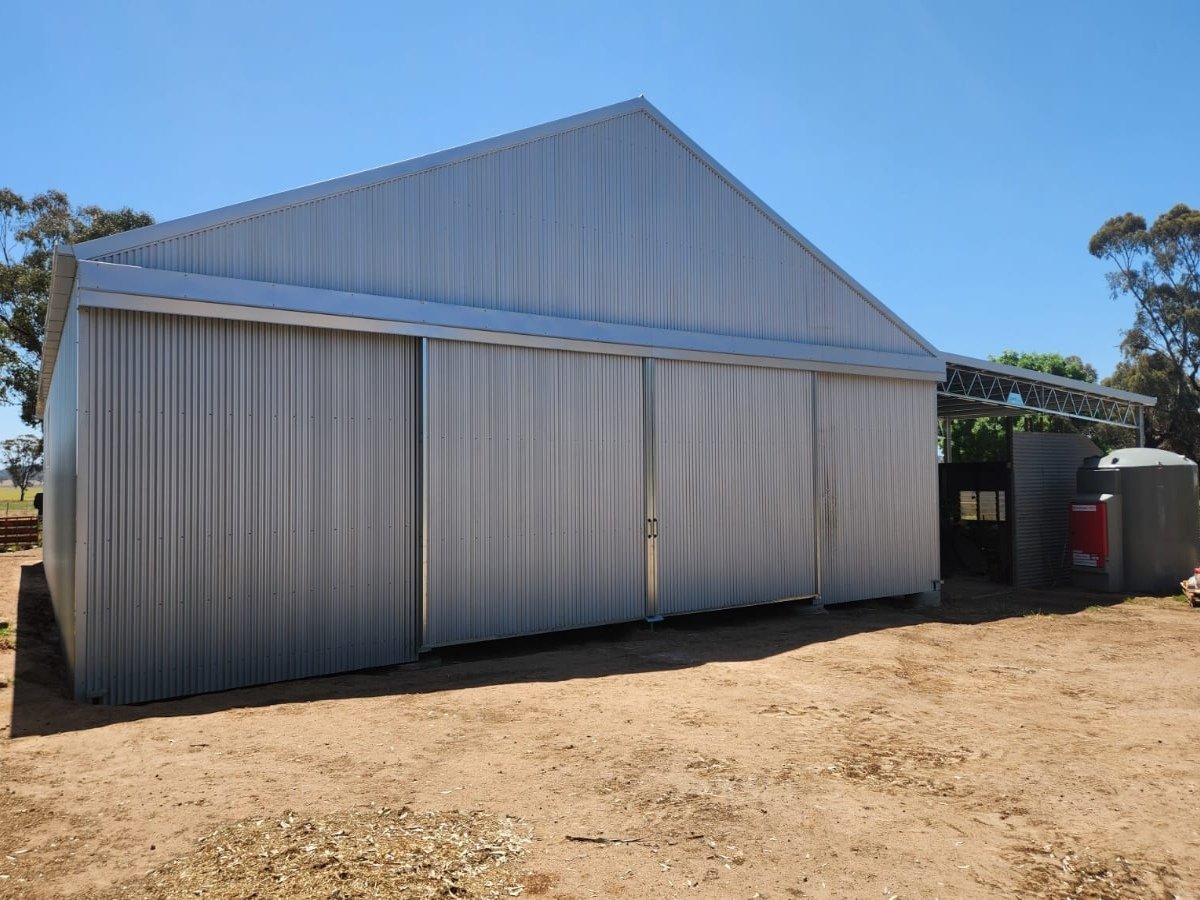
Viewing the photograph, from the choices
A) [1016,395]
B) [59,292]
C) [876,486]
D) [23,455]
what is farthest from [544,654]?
[23,455]

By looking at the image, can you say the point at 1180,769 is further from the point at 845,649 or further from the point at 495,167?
the point at 495,167

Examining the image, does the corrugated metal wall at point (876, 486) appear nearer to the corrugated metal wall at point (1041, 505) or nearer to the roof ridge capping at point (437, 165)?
the roof ridge capping at point (437, 165)

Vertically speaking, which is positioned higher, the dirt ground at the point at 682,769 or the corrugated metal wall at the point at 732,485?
the corrugated metal wall at the point at 732,485

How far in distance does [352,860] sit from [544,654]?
669 cm

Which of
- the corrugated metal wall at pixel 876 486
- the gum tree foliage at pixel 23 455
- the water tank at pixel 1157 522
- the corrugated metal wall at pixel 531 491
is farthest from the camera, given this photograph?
the gum tree foliage at pixel 23 455

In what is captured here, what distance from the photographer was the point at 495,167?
11562 mm

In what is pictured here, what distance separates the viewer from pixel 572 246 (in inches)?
485

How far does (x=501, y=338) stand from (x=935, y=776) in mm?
7448

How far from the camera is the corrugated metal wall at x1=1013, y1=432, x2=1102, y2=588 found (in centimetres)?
2012

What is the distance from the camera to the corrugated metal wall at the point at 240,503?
840cm

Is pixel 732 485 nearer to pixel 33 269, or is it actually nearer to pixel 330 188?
pixel 330 188

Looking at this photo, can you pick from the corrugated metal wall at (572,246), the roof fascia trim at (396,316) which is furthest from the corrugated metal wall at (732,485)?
the corrugated metal wall at (572,246)

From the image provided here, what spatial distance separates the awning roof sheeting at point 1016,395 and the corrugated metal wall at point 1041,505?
1.01 metres

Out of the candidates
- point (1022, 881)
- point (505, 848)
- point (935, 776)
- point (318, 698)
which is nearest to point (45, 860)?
point (505, 848)
